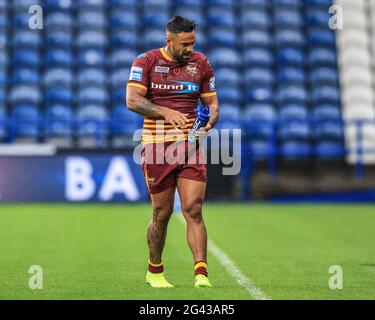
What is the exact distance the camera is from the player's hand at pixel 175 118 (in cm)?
697

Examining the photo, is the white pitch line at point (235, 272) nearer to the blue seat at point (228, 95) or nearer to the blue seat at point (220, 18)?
the blue seat at point (228, 95)

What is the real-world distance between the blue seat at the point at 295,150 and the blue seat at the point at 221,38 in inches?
119

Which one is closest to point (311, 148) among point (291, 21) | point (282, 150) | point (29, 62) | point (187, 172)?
point (282, 150)

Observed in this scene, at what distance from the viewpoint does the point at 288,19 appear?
22484 mm

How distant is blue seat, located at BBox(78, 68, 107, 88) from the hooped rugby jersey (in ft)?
46.0

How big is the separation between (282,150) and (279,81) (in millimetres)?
2329

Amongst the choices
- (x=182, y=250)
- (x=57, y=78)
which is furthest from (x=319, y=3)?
(x=182, y=250)

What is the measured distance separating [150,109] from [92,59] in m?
14.5

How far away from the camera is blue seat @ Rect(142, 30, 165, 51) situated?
21.5 m

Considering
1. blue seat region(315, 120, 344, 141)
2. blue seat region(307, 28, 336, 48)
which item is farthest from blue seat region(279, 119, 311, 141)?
blue seat region(307, 28, 336, 48)

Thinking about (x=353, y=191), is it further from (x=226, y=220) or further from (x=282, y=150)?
(x=226, y=220)

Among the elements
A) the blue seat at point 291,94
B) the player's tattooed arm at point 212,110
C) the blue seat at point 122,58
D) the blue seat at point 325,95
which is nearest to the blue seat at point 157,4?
the blue seat at point 122,58

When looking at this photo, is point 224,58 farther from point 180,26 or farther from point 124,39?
point 180,26
